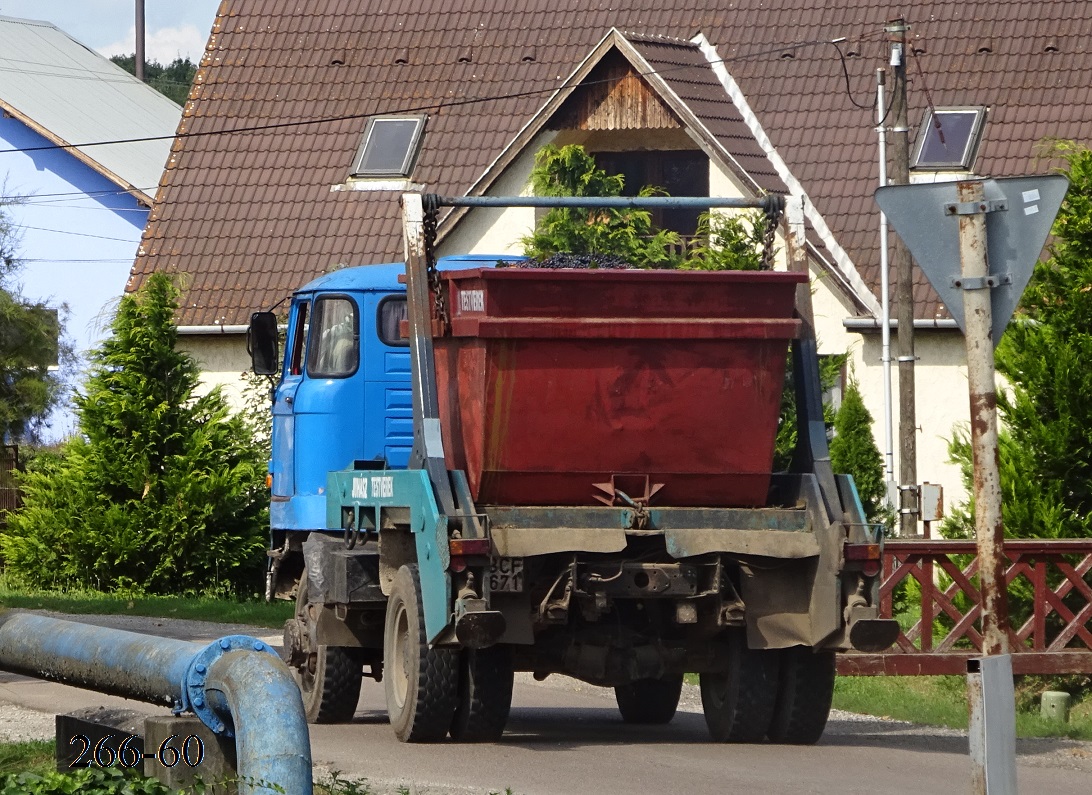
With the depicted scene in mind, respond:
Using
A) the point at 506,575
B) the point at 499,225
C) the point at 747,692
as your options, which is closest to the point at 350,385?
the point at 506,575

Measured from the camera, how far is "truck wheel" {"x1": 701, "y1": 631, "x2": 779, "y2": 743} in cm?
1066

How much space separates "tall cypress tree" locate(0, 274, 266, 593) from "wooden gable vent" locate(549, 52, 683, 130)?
6.37 metres

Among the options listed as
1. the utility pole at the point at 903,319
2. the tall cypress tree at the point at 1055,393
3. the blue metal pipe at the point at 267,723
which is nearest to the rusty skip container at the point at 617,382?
the blue metal pipe at the point at 267,723

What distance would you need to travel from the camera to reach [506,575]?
32.2 feet

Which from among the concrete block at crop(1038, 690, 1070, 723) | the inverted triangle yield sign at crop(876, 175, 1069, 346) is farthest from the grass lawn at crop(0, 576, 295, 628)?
the inverted triangle yield sign at crop(876, 175, 1069, 346)

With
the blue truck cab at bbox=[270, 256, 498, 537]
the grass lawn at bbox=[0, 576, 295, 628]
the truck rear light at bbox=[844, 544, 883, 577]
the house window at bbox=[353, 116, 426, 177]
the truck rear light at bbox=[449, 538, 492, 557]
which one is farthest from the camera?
the house window at bbox=[353, 116, 426, 177]

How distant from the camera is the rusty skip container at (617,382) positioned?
33.3 feet

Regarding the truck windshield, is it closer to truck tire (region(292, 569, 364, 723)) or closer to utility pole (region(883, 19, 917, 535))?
truck tire (region(292, 569, 364, 723))

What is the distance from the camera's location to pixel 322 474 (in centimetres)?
1273

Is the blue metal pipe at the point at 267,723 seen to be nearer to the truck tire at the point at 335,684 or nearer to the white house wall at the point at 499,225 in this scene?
the truck tire at the point at 335,684

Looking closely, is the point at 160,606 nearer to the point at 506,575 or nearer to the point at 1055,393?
the point at 1055,393

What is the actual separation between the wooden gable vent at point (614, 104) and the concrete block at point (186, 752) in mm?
20718

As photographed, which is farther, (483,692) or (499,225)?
(499,225)

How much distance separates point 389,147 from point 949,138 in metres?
8.58
